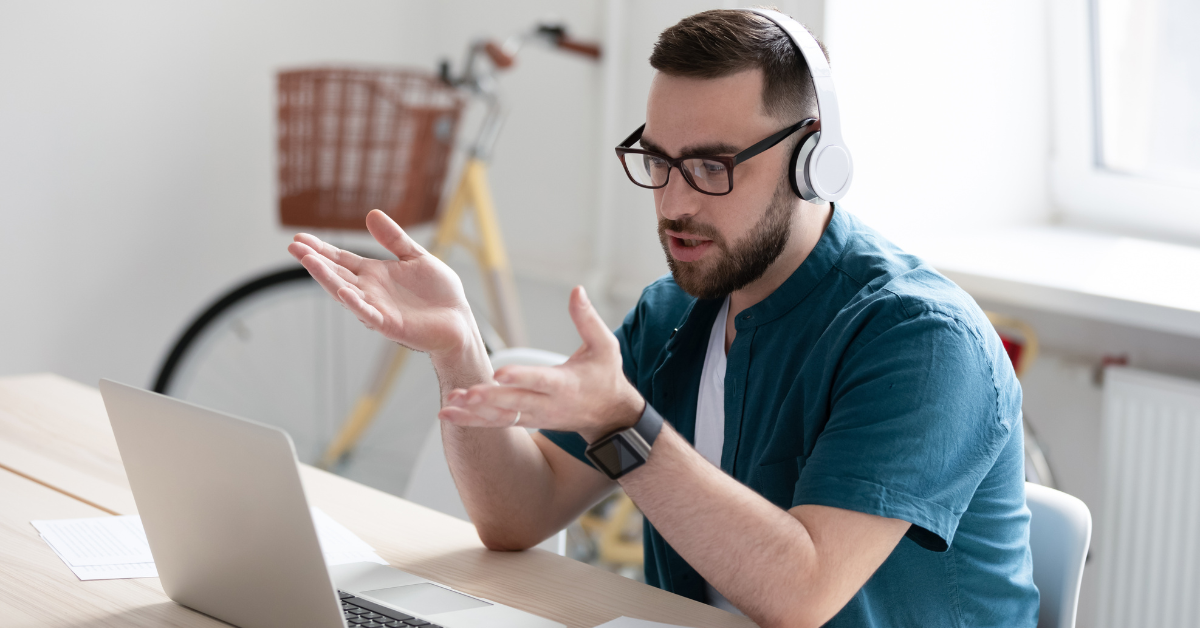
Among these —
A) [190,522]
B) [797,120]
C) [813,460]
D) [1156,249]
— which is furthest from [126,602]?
[1156,249]

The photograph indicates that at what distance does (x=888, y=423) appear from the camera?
3.05ft

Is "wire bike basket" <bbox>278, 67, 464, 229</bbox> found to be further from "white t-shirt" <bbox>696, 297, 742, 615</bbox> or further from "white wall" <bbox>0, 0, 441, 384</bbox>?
"white t-shirt" <bbox>696, 297, 742, 615</bbox>

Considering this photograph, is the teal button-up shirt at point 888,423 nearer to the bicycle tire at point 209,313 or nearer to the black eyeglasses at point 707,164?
the black eyeglasses at point 707,164

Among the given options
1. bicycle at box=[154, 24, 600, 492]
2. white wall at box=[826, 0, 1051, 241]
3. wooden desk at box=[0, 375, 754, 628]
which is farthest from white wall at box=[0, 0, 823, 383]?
wooden desk at box=[0, 375, 754, 628]

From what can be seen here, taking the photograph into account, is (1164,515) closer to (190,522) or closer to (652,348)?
(652,348)

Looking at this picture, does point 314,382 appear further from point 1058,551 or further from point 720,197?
point 1058,551

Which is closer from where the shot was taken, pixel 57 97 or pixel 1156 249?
pixel 1156 249

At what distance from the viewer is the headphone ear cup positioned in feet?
3.56

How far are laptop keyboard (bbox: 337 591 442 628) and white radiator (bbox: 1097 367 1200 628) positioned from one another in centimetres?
129

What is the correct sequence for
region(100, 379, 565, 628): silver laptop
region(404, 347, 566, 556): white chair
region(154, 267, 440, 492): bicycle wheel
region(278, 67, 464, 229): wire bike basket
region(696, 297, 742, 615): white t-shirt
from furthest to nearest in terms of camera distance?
region(154, 267, 440, 492): bicycle wheel → region(278, 67, 464, 229): wire bike basket → region(404, 347, 566, 556): white chair → region(696, 297, 742, 615): white t-shirt → region(100, 379, 565, 628): silver laptop

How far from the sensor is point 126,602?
35.7 inches

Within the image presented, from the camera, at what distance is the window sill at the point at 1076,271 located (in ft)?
5.35

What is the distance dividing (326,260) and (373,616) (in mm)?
348

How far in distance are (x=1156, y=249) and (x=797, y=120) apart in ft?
3.96
